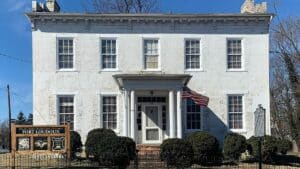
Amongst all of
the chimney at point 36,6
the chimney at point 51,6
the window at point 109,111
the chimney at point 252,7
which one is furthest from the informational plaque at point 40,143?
the chimney at point 252,7

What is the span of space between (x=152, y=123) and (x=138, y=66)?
348cm

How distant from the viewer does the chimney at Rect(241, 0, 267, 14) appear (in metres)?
31.0

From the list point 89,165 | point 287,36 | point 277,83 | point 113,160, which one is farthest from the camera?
point 277,83

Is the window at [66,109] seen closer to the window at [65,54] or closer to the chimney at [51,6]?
the window at [65,54]

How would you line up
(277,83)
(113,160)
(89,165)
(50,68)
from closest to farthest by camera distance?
(113,160), (89,165), (50,68), (277,83)

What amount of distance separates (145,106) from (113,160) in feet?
30.0

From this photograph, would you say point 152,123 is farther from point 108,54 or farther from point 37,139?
point 37,139

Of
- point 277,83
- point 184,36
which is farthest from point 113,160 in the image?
point 277,83

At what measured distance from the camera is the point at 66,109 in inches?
1180

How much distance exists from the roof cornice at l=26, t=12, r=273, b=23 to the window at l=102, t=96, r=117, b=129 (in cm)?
467

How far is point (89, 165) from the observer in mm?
23547

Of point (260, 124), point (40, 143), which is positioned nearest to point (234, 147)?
point (260, 124)

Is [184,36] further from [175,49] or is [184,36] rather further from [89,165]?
[89,165]

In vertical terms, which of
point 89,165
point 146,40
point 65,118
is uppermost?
point 146,40
